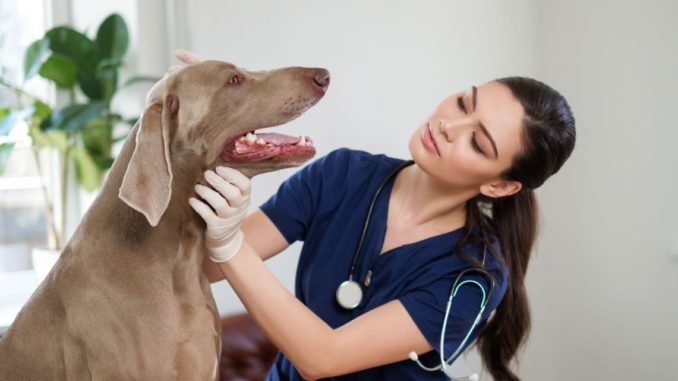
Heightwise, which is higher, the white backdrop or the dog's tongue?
the dog's tongue

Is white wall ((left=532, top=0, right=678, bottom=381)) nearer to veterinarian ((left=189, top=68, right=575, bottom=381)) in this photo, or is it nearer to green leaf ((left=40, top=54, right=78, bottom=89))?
veterinarian ((left=189, top=68, right=575, bottom=381))

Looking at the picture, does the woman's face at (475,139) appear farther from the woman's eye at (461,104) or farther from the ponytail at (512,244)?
the ponytail at (512,244)

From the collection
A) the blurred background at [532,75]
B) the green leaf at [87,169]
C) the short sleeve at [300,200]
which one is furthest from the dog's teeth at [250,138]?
the green leaf at [87,169]

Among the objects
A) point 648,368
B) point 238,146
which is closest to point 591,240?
point 648,368

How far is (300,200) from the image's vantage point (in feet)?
6.24

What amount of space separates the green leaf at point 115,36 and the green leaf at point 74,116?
6.8 inches

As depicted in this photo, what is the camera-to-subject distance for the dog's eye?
4.89 ft

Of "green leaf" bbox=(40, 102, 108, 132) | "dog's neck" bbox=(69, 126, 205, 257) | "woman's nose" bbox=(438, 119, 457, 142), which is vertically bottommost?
"green leaf" bbox=(40, 102, 108, 132)

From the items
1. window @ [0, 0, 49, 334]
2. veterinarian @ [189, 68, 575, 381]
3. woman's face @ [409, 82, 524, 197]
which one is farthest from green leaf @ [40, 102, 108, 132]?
woman's face @ [409, 82, 524, 197]

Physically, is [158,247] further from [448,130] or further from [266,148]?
[448,130]

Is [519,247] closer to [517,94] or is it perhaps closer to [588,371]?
[517,94]

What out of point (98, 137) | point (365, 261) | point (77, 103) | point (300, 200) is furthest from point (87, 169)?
point (365, 261)

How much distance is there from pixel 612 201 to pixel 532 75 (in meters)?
0.57

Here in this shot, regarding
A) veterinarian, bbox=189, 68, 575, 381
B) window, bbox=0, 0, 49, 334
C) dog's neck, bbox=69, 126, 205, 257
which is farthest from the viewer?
window, bbox=0, 0, 49, 334
